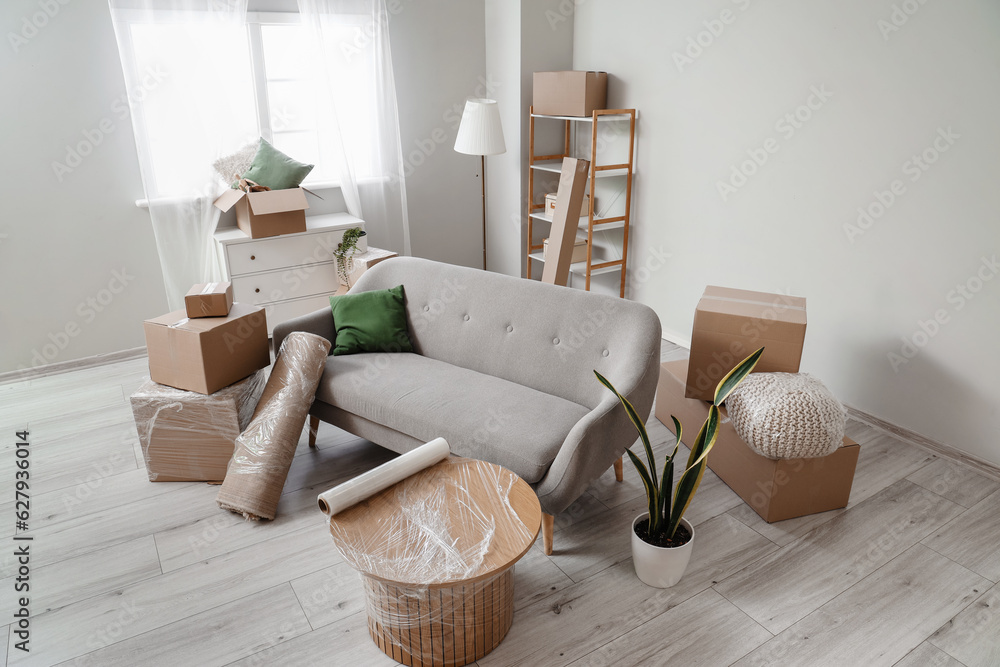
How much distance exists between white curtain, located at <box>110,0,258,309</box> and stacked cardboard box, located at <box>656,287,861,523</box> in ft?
9.19

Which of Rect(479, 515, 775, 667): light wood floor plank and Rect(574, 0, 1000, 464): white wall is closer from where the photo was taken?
Rect(479, 515, 775, 667): light wood floor plank

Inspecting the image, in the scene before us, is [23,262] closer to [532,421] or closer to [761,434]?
[532,421]

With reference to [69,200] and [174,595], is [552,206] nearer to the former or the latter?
[69,200]

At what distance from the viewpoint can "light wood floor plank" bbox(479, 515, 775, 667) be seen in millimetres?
1880

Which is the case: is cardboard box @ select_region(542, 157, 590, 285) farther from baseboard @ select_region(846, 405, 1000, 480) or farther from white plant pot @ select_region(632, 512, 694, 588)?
white plant pot @ select_region(632, 512, 694, 588)

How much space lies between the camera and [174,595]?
2.09 metres

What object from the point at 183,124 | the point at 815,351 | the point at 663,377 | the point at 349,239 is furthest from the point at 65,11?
the point at 815,351

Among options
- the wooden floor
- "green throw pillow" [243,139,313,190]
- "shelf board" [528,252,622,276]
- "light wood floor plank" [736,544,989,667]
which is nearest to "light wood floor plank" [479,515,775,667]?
the wooden floor

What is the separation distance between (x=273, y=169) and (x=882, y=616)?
3.62 m

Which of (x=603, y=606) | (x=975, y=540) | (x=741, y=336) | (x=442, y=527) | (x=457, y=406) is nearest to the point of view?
(x=442, y=527)

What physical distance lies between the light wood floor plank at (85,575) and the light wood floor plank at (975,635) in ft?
8.07

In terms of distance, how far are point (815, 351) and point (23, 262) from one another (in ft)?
13.8

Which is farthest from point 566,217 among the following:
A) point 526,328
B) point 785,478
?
point 785,478

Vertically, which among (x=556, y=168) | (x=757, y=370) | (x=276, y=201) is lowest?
(x=757, y=370)
